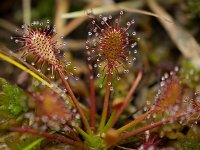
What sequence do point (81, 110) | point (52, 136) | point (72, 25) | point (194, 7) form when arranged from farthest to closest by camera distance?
1. point (72, 25)
2. point (194, 7)
3. point (81, 110)
4. point (52, 136)

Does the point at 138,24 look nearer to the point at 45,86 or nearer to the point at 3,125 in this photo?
the point at 45,86

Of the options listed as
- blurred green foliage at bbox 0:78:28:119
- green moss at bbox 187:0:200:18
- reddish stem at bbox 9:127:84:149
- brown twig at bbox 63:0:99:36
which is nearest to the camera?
reddish stem at bbox 9:127:84:149

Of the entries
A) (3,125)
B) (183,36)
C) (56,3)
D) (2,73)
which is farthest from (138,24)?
(3,125)

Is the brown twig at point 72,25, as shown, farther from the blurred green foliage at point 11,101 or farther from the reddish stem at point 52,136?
the reddish stem at point 52,136

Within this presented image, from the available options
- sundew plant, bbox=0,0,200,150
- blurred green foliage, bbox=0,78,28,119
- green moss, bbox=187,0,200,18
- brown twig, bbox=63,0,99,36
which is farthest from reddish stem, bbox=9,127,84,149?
green moss, bbox=187,0,200,18

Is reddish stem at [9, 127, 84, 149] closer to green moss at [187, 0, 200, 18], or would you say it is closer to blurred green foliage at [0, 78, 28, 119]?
blurred green foliage at [0, 78, 28, 119]

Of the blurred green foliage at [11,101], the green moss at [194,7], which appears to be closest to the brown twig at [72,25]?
the green moss at [194,7]

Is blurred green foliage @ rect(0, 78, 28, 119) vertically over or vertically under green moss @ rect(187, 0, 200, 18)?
under

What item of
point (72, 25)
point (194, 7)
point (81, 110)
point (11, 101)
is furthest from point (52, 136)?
point (194, 7)

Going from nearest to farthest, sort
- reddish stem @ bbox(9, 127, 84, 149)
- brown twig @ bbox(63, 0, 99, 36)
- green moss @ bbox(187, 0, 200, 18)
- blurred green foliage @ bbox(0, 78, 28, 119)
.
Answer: reddish stem @ bbox(9, 127, 84, 149) < blurred green foliage @ bbox(0, 78, 28, 119) < green moss @ bbox(187, 0, 200, 18) < brown twig @ bbox(63, 0, 99, 36)

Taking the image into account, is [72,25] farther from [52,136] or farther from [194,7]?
[52,136]

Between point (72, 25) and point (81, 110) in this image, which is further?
point (72, 25)

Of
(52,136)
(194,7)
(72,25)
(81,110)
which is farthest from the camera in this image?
(72,25)
